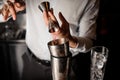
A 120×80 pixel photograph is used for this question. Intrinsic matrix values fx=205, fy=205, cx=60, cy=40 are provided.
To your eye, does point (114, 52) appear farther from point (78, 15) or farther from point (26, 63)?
point (26, 63)

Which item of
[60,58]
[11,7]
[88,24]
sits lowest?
[60,58]

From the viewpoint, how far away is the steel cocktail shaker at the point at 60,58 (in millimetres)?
787

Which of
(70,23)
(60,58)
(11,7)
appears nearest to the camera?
(60,58)

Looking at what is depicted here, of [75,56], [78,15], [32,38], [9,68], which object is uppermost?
[78,15]

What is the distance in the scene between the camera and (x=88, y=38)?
3.85ft

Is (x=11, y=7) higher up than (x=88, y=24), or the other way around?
(x=11, y=7)

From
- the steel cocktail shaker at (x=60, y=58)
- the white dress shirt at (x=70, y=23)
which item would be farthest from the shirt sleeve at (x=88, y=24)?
the steel cocktail shaker at (x=60, y=58)

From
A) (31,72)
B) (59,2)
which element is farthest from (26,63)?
(59,2)

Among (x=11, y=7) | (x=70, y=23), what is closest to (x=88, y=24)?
(x=70, y=23)

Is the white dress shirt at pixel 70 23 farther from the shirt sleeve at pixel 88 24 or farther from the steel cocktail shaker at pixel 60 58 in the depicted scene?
the steel cocktail shaker at pixel 60 58

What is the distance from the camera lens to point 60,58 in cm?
80

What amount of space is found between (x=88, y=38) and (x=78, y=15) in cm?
17

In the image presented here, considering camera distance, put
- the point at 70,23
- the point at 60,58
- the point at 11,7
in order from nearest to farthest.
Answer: the point at 60,58, the point at 11,7, the point at 70,23

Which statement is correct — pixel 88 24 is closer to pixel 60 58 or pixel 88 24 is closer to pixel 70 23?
pixel 70 23
